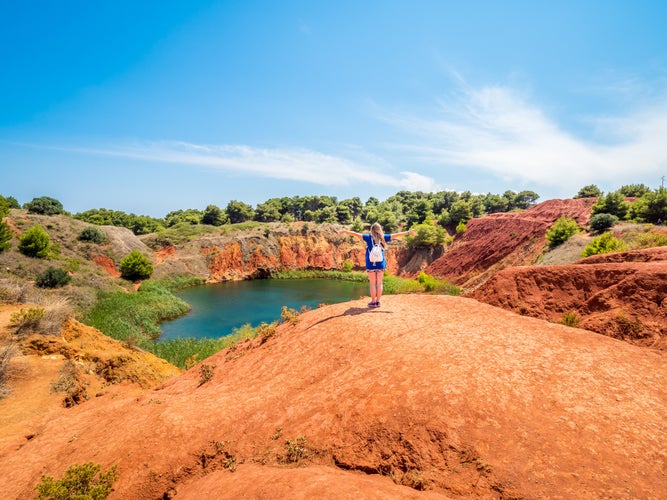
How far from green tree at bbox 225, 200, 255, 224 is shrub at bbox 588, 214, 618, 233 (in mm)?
62994

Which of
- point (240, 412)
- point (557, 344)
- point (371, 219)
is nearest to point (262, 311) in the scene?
point (240, 412)

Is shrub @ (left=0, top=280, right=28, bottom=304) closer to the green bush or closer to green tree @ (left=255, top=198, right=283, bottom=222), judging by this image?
the green bush

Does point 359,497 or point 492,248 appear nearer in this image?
point 359,497

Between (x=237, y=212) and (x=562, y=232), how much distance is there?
2440 inches

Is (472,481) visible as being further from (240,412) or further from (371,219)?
(371,219)

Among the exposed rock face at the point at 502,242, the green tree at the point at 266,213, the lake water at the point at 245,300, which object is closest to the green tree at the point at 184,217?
the green tree at the point at 266,213

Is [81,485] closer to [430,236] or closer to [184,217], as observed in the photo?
[430,236]

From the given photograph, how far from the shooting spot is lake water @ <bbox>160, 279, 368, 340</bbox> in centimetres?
2280

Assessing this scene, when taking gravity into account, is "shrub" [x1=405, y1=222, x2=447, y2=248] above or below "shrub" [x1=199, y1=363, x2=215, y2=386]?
above

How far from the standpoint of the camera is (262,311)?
2753 cm

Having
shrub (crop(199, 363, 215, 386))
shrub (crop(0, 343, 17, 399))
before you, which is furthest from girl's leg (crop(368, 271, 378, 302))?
shrub (crop(0, 343, 17, 399))

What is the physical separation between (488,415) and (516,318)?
4.19m

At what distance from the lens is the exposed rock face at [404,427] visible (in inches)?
125

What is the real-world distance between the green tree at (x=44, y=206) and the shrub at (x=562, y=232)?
229ft
